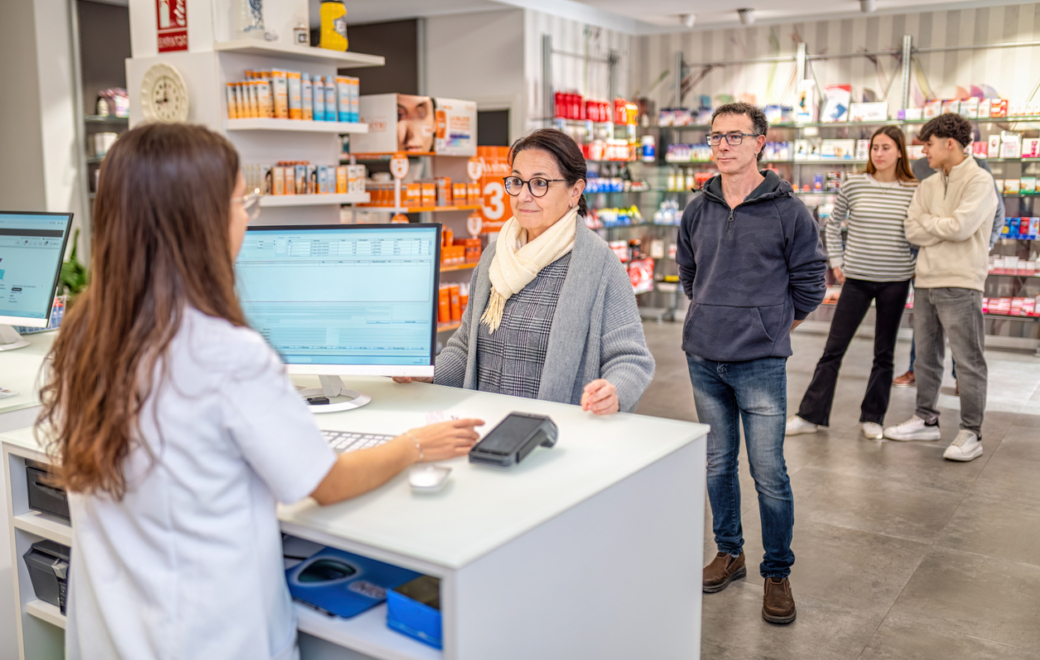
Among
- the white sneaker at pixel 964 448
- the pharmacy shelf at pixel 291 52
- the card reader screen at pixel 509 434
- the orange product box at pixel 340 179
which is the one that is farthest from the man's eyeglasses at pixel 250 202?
the white sneaker at pixel 964 448

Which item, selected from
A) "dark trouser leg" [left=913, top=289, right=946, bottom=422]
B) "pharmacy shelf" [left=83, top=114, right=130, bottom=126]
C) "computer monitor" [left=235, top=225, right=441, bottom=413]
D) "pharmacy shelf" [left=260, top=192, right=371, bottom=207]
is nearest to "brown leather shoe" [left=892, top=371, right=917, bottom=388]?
"dark trouser leg" [left=913, top=289, right=946, bottom=422]

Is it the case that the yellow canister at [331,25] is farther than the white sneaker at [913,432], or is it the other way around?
the yellow canister at [331,25]

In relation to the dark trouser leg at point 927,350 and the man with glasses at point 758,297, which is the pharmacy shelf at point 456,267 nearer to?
the dark trouser leg at point 927,350

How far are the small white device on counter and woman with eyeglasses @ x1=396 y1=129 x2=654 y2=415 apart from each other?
0.72 m

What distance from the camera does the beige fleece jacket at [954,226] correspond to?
4.39m

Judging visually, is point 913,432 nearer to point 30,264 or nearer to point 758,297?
point 758,297

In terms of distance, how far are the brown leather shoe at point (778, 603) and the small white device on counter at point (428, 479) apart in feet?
5.50

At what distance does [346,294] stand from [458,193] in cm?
427

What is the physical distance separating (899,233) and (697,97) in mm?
4578

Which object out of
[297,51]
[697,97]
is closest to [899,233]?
[297,51]

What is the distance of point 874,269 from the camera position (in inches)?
186

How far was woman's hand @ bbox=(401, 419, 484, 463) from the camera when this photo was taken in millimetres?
1632

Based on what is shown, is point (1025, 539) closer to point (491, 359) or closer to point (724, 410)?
point (724, 410)

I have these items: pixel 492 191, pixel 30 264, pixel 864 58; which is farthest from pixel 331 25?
pixel 864 58
